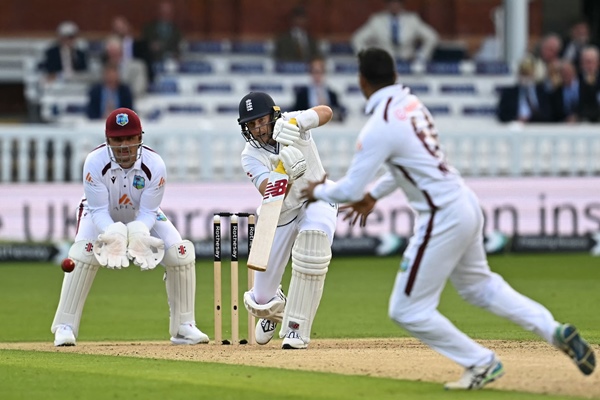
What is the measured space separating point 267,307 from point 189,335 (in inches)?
29.8

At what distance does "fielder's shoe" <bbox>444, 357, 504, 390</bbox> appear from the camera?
7438 mm

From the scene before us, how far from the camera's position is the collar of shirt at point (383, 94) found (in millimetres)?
7594

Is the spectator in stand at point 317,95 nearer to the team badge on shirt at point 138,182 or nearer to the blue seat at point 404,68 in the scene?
the blue seat at point 404,68

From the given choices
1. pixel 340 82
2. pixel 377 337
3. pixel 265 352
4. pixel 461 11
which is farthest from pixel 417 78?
pixel 265 352

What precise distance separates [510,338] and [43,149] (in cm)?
882

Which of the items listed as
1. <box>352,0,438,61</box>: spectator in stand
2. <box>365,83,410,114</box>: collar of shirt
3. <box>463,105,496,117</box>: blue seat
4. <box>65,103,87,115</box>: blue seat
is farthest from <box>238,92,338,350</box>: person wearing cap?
<box>352,0,438,61</box>: spectator in stand

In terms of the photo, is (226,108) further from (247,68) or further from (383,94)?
(383,94)

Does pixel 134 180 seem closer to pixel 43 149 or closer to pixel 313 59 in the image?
pixel 43 149

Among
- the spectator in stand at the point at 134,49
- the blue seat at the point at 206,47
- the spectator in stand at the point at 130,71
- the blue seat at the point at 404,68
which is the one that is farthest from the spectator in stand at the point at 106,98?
the blue seat at the point at 404,68

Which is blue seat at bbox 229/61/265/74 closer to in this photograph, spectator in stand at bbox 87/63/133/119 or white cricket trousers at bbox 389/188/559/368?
spectator in stand at bbox 87/63/133/119

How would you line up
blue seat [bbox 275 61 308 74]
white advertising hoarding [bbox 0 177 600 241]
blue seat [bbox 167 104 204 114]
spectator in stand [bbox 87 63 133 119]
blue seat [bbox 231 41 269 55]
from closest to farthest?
white advertising hoarding [bbox 0 177 600 241] → spectator in stand [bbox 87 63 133 119] → blue seat [bbox 167 104 204 114] → blue seat [bbox 275 61 308 74] → blue seat [bbox 231 41 269 55]

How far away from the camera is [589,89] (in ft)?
65.4

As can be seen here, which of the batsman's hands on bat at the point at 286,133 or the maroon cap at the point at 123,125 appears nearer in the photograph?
the batsman's hands on bat at the point at 286,133

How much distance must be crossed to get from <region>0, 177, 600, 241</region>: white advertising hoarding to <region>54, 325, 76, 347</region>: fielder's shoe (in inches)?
286
